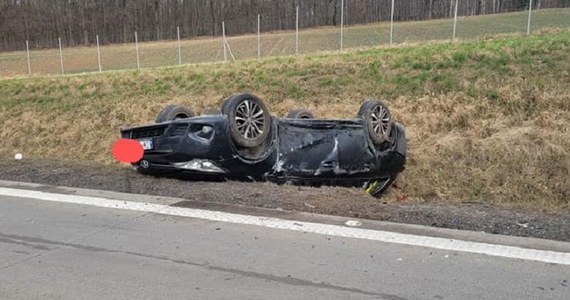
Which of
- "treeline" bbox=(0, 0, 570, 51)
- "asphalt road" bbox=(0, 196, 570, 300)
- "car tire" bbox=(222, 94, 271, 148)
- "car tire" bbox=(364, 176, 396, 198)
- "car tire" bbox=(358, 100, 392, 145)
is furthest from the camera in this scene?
"treeline" bbox=(0, 0, 570, 51)

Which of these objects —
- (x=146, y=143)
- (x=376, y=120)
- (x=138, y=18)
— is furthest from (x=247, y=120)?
(x=138, y=18)

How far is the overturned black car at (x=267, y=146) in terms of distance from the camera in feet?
20.3

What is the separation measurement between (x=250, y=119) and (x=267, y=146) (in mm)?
392

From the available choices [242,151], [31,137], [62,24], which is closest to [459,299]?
[242,151]

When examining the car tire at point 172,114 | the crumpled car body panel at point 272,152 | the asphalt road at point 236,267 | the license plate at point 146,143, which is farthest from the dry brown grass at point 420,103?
the license plate at point 146,143

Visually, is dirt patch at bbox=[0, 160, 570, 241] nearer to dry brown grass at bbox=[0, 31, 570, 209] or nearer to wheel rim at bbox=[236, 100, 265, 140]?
wheel rim at bbox=[236, 100, 265, 140]

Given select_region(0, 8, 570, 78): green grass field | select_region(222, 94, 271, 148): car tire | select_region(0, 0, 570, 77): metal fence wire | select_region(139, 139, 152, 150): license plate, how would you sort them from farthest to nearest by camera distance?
1. select_region(0, 0, 570, 77): metal fence wire
2. select_region(0, 8, 570, 78): green grass field
3. select_region(139, 139, 152, 150): license plate
4. select_region(222, 94, 271, 148): car tire

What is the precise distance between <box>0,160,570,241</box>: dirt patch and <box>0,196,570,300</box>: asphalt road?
763 mm

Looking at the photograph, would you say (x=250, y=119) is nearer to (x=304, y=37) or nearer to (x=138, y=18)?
(x=304, y=37)

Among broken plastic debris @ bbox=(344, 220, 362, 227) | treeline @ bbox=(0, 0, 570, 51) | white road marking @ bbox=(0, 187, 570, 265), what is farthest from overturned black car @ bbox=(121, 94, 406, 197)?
treeline @ bbox=(0, 0, 570, 51)

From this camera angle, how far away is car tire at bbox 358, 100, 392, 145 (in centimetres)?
665

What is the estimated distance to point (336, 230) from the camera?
4.86 m

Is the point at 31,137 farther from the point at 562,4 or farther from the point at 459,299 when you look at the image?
the point at 562,4

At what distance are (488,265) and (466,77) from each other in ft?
27.6
